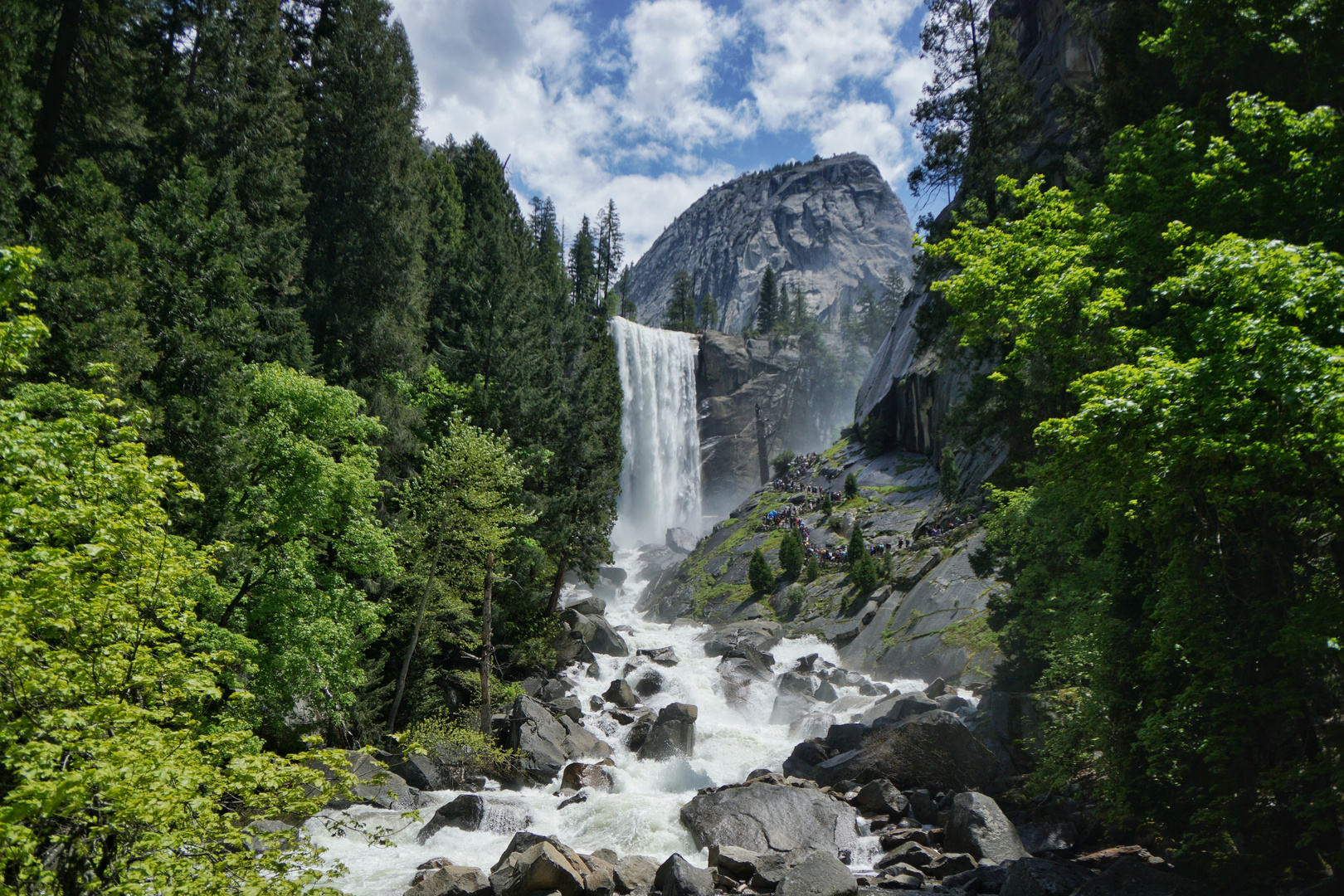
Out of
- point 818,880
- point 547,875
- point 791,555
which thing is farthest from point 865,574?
point 547,875

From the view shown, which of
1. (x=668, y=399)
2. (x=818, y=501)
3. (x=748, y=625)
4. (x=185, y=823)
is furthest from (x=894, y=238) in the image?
(x=185, y=823)

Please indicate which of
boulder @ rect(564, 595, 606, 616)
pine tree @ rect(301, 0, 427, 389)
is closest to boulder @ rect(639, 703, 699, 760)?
boulder @ rect(564, 595, 606, 616)

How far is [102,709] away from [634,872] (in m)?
11.1

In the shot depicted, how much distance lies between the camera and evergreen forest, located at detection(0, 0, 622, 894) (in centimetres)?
568

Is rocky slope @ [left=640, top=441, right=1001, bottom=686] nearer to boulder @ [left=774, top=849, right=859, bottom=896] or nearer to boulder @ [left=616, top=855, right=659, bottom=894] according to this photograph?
boulder @ [left=774, top=849, right=859, bottom=896]

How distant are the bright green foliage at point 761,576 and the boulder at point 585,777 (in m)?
25.9

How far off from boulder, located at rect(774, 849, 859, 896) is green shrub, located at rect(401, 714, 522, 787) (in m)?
10.1

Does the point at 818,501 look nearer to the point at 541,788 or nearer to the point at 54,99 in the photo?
the point at 541,788

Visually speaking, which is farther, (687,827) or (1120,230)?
(687,827)

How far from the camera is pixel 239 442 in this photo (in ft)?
53.0

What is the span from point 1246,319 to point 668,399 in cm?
6841

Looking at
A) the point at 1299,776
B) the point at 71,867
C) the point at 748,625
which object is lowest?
the point at 748,625

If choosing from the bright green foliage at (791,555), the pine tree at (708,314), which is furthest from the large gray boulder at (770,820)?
the pine tree at (708,314)

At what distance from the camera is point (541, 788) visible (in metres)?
19.9
